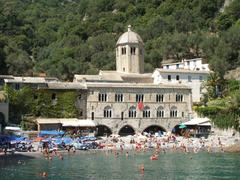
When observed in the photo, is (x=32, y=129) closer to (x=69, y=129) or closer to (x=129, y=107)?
(x=69, y=129)

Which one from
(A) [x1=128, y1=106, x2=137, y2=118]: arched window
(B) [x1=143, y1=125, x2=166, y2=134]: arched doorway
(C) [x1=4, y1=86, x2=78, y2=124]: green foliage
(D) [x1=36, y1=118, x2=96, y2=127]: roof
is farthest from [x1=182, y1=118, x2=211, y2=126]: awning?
(C) [x1=4, y1=86, x2=78, y2=124]: green foliage

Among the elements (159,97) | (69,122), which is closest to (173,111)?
(159,97)

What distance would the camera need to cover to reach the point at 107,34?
105 metres

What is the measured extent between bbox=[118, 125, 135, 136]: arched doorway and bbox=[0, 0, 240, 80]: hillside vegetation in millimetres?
16743

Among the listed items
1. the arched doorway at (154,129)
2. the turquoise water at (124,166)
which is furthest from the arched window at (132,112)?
the turquoise water at (124,166)

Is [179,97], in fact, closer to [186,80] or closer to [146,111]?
[186,80]

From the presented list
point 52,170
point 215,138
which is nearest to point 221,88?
point 215,138

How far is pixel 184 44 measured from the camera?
8844 centimetres

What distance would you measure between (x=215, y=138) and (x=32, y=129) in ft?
68.9

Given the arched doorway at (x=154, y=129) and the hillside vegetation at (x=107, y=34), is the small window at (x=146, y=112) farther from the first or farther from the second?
the hillside vegetation at (x=107, y=34)

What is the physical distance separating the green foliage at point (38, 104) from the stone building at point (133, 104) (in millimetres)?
2331

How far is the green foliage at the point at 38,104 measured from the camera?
56062 mm

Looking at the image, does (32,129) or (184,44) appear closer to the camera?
(32,129)

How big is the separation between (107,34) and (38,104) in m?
50.1
